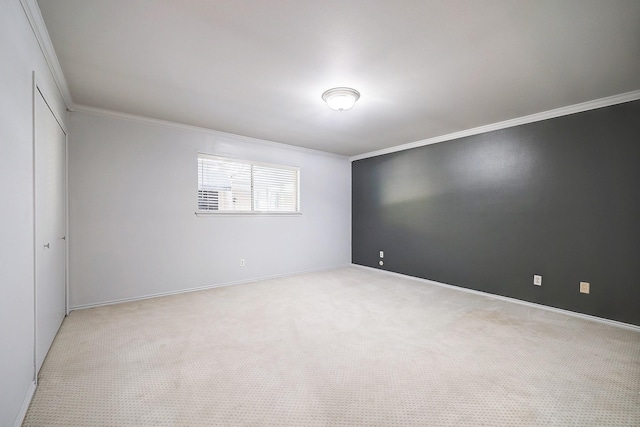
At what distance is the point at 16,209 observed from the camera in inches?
59.8

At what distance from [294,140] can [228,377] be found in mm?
3601

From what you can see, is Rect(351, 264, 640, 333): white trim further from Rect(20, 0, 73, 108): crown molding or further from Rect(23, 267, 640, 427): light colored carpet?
Rect(20, 0, 73, 108): crown molding

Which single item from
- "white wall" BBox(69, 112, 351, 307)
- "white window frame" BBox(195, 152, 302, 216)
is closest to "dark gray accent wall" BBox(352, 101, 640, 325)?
"white window frame" BBox(195, 152, 302, 216)

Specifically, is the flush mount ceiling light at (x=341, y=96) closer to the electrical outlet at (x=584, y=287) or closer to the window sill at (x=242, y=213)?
the window sill at (x=242, y=213)

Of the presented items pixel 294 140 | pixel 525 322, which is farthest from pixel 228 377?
pixel 294 140

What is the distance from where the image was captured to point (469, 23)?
174cm

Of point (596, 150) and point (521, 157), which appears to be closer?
point (596, 150)

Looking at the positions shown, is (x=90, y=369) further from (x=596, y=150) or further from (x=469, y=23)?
(x=596, y=150)

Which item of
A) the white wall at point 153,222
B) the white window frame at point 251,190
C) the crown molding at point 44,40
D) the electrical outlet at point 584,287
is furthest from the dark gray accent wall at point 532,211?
the crown molding at point 44,40

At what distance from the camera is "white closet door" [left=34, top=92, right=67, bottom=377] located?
193cm

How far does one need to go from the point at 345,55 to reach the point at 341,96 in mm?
580

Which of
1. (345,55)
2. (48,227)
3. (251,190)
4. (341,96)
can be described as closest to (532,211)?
(341,96)

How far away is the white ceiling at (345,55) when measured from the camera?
5.41ft

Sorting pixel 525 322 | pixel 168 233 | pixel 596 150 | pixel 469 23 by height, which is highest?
pixel 469 23
